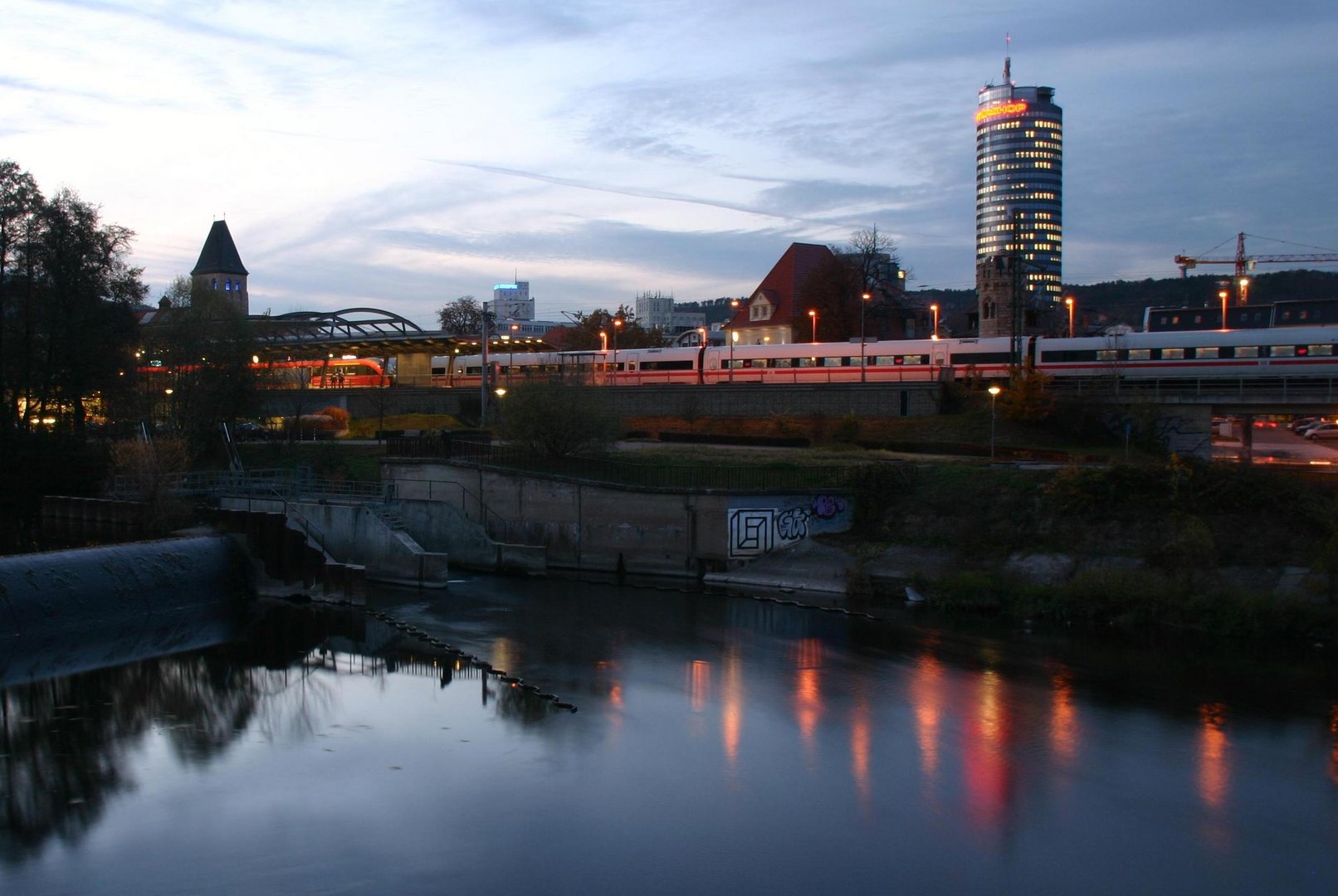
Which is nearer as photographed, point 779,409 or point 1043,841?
point 1043,841

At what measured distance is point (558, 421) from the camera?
46.6 meters

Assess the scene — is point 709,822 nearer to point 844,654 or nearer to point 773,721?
point 773,721

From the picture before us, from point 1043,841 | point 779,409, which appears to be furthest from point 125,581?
point 779,409

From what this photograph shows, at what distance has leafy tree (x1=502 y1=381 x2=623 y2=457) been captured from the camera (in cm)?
4662

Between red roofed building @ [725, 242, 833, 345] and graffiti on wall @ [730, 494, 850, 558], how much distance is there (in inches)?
2170

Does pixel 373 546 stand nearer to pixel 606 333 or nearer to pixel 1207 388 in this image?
pixel 1207 388

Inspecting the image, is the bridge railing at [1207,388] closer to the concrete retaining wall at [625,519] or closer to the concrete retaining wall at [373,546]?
the concrete retaining wall at [625,519]

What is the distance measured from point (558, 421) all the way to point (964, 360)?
90.1 ft

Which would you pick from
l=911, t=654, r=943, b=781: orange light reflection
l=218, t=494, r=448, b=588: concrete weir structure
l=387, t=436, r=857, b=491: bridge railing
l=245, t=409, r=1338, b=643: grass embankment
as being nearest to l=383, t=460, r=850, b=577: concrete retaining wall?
l=387, t=436, r=857, b=491: bridge railing

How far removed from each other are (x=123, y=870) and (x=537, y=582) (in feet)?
80.0

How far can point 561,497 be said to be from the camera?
4378cm

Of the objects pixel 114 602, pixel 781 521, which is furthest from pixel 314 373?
pixel 781 521

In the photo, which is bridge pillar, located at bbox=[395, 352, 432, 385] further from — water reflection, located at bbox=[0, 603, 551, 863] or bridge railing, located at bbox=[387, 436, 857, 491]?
water reflection, located at bbox=[0, 603, 551, 863]

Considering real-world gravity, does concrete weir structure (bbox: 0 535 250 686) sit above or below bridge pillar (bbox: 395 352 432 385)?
below
